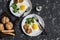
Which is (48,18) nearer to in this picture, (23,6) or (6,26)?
(23,6)

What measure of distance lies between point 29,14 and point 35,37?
6.0 inches

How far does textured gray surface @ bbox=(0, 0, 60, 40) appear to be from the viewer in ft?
6.68

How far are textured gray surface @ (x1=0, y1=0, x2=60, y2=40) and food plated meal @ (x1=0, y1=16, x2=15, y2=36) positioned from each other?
36 millimetres

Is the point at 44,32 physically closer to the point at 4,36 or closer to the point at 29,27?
the point at 29,27

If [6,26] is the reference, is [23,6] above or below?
above

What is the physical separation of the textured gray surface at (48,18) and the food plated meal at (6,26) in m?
0.04

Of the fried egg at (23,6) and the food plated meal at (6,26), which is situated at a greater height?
the fried egg at (23,6)

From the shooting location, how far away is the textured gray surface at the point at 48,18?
6.68 feet

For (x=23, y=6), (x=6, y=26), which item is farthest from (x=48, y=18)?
(x=6, y=26)

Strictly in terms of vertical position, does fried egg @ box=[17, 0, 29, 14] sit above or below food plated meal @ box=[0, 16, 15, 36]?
above

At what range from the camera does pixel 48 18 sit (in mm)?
2080

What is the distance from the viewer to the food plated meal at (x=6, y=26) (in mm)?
2008

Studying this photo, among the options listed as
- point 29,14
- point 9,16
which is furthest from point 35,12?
point 9,16

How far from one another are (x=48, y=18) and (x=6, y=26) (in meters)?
0.28
